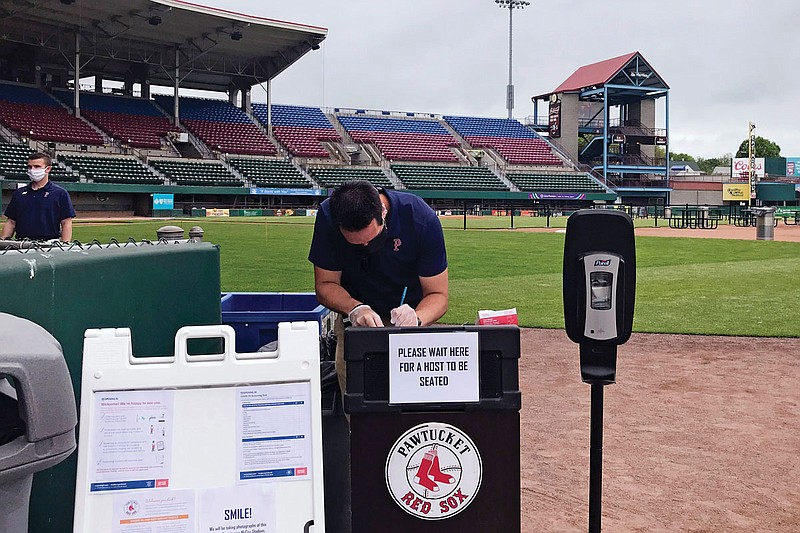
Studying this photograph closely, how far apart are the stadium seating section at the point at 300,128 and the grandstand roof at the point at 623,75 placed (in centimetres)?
2468

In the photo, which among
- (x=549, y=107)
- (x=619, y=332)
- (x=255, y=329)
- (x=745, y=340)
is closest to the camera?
(x=619, y=332)

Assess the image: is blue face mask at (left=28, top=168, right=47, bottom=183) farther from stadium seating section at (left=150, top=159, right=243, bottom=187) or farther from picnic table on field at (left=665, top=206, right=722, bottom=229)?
stadium seating section at (left=150, top=159, right=243, bottom=187)

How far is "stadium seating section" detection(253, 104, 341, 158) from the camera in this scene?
187ft

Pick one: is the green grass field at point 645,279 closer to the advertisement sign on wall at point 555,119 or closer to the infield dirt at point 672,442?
the infield dirt at point 672,442

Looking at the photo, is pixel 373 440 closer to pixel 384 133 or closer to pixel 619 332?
pixel 619 332

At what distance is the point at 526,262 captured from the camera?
17.9 metres

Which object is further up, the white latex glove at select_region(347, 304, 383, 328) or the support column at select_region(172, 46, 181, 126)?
the support column at select_region(172, 46, 181, 126)

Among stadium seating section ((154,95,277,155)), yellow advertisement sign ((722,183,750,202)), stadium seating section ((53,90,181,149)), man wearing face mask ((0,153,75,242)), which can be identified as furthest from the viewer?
yellow advertisement sign ((722,183,750,202))

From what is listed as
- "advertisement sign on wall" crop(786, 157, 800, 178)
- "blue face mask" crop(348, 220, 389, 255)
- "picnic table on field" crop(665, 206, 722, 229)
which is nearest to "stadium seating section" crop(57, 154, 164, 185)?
"picnic table on field" crop(665, 206, 722, 229)

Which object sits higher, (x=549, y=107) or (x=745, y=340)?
(x=549, y=107)

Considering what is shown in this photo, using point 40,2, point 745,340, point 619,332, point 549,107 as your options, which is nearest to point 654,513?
point 619,332

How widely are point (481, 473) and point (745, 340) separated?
6.87 meters

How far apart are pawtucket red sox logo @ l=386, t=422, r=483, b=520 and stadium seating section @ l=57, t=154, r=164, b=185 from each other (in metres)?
42.0

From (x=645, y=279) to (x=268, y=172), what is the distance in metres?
38.9
